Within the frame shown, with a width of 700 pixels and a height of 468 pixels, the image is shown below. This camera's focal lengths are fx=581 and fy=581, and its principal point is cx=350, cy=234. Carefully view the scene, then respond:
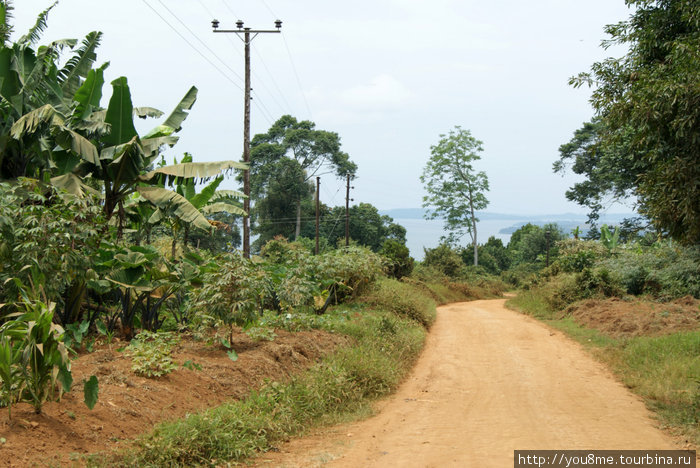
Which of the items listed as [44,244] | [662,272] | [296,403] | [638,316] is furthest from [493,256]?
[44,244]

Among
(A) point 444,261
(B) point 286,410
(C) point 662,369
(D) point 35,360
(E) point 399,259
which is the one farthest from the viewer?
(A) point 444,261

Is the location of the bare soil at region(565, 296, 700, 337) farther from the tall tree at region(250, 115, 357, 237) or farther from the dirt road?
the tall tree at region(250, 115, 357, 237)

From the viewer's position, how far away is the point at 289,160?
5097 cm

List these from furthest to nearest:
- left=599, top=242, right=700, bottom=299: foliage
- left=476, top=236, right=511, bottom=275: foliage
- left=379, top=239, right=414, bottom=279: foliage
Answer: left=476, top=236, right=511, bottom=275: foliage → left=379, top=239, right=414, bottom=279: foliage → left=599, top=242, right=700, bottom=299: foliage

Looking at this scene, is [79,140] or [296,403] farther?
[79,140]

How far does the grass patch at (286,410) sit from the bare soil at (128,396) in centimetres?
29

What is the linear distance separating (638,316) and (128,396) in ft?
45.2

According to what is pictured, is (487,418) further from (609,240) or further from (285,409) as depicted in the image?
(609,240)

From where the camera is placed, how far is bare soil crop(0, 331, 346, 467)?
5.03 m

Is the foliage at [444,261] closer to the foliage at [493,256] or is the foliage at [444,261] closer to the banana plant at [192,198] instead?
the foliage at [493,256]

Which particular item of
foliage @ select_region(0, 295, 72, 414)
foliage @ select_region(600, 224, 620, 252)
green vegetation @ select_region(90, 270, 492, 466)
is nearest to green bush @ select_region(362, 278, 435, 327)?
green vegetation @ select_region(90, 270, 492, 466)

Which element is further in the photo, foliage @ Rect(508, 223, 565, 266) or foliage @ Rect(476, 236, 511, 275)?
foliage @ Rect(476, 236, 511, 275)

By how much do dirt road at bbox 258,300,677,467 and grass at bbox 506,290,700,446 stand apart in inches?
11.8

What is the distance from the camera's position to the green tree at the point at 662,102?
7.91 meters
